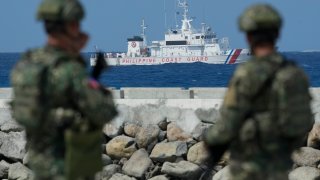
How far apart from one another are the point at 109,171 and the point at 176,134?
3.34ft

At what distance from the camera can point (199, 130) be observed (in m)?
13.4

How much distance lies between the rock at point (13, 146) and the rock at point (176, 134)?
1.92 m


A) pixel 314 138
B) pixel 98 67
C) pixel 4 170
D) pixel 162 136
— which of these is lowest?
pixel 4 170

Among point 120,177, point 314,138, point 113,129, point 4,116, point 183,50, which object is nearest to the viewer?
point 314,138

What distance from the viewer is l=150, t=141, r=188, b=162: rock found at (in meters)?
13.2

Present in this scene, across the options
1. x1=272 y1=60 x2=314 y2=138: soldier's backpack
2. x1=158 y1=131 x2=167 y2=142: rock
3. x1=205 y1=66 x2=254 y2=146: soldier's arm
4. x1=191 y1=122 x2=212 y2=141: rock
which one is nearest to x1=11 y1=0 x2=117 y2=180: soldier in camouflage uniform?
x1=205 y1=66 x2=254 y2=146: soldier's arm

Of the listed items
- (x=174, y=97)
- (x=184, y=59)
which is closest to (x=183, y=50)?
(x=184, y=59)

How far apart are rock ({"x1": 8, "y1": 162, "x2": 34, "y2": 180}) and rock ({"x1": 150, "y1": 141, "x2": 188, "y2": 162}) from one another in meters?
1.58

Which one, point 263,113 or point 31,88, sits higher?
point 31,88

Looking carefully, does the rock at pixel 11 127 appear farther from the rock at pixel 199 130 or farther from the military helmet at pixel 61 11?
the military helmet at pixel 61 11

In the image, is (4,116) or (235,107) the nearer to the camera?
(235,107)

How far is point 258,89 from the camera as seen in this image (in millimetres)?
5855

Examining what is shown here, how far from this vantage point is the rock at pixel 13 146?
544 inches

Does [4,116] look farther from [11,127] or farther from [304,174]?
[304,174]
